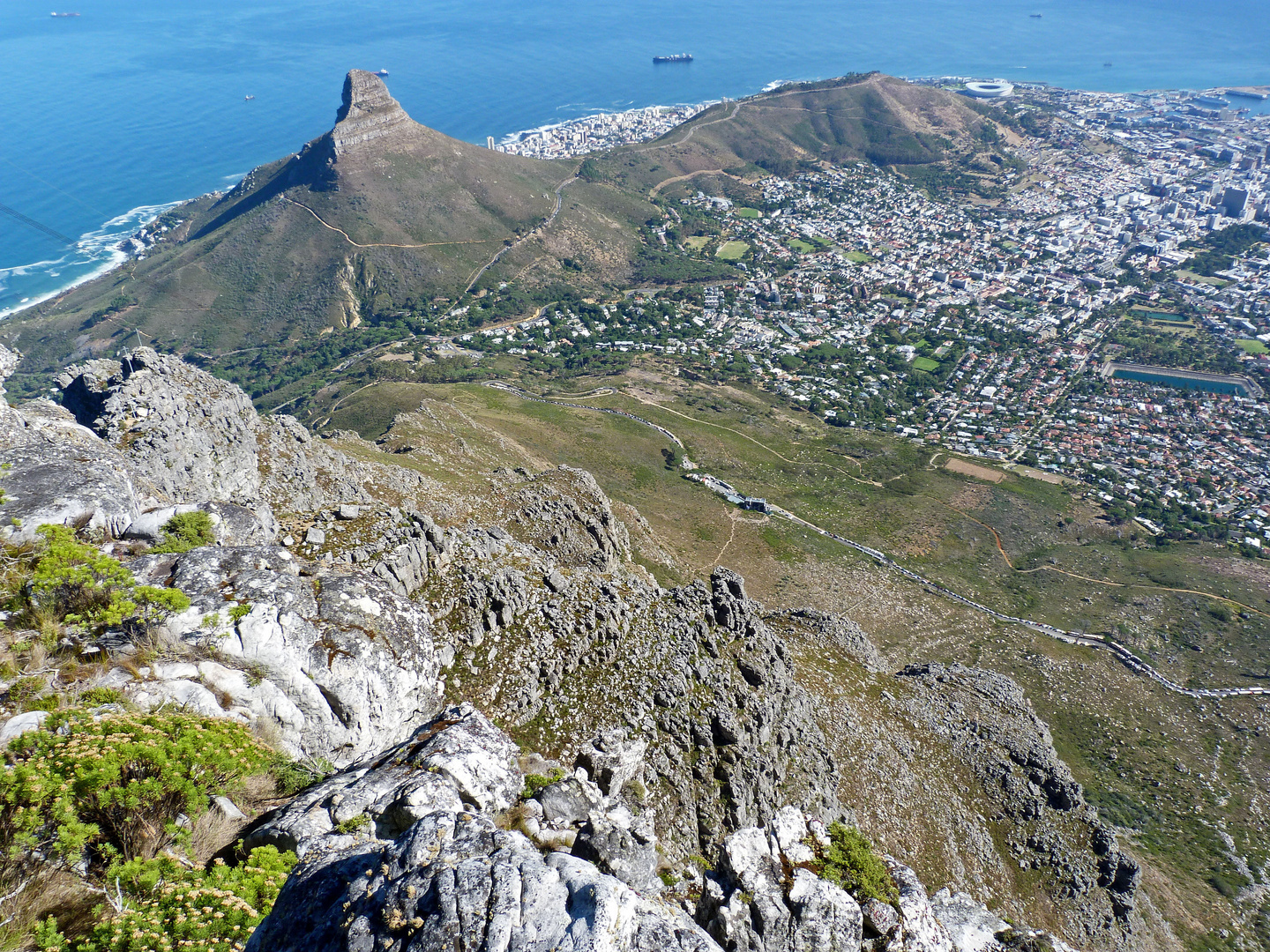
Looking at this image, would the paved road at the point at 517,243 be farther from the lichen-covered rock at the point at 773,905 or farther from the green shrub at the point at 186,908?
the green shrub at the point at 186,908

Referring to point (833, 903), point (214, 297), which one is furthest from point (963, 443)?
point (214, 297)

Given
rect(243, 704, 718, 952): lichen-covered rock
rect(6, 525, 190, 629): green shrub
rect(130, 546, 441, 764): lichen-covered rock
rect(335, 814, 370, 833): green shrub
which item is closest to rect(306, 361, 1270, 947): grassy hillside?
rect(130, 546, 441, 764): lichen-covered rock

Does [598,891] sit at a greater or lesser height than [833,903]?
greater

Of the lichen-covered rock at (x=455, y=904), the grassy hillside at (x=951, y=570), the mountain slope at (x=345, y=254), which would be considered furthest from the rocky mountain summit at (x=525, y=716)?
the mountain slope at (x=345, y=254)

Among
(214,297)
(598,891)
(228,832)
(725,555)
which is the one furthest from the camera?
(214,297)

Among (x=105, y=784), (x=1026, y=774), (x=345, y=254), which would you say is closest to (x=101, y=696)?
(x=105, y=784)

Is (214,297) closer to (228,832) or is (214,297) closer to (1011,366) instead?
(228,832)
